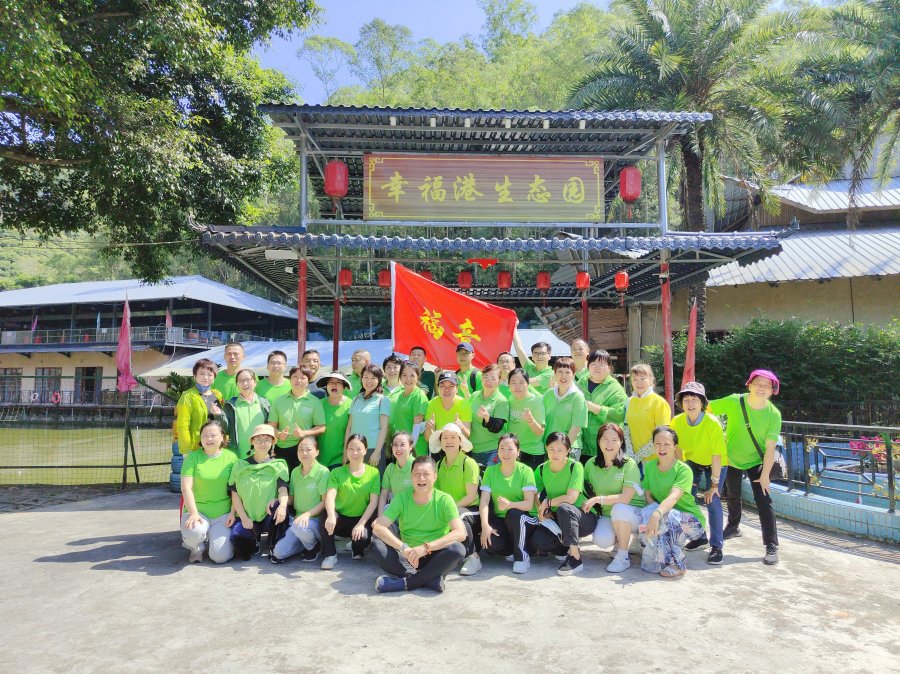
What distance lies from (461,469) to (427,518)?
A: 59 centimetres

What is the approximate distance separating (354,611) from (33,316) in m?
37.0

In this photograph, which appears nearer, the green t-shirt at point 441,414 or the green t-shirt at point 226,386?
the green t-shirt at point 441,414

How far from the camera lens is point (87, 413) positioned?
2669 centimetres

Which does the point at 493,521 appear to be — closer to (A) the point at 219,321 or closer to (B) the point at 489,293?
(B) the point at 489,293

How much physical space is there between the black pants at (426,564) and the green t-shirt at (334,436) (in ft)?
4.64

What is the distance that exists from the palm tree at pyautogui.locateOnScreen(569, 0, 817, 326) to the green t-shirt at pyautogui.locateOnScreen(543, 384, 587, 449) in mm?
9144

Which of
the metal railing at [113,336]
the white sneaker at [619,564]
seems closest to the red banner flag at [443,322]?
the white sneaker at [619,564]

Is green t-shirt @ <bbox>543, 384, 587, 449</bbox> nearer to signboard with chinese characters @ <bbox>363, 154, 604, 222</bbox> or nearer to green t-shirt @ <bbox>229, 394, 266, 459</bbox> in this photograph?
green t-shirt @ <bbox>229, 394, 266, 459</bbox>

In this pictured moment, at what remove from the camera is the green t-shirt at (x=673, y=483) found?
492 centimetres

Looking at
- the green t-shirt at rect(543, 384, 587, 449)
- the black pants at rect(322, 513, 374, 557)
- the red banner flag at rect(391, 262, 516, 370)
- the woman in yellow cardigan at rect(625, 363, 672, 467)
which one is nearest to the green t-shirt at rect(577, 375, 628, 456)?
the woman in yellow cardigan at rect(625, 363, 672, 467)

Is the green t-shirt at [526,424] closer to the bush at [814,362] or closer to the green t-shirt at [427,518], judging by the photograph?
the green t-shirt at [427,518]

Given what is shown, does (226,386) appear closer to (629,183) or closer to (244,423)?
(244,423)

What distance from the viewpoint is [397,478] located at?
16.5 ft

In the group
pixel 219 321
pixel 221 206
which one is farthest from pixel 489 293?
pixel 219 321
